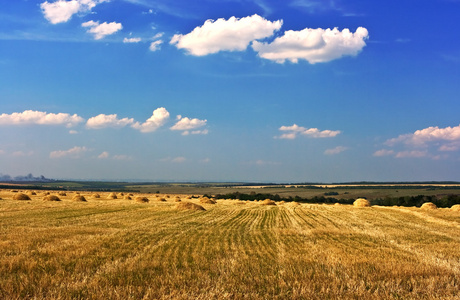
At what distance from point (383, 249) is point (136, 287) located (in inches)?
403

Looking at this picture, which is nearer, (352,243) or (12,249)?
(12,249)

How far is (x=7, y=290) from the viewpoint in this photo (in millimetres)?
7879

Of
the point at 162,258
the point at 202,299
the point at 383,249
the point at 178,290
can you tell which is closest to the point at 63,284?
the point at 178,290

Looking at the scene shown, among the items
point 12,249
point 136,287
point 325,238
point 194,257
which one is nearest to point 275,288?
point 136,287

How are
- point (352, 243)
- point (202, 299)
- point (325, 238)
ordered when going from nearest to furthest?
point (202, 299)
point (352, 243)
point (325, 238)

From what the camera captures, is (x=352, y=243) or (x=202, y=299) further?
(x=352, y=243)

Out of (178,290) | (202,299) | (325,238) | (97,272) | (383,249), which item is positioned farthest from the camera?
(325,238)

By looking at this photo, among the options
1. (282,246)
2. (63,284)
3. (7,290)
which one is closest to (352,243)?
(282,246)

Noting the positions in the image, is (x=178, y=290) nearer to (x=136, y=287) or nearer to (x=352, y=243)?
(x=136, y=287)

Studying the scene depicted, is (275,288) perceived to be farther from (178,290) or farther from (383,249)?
(383,249)

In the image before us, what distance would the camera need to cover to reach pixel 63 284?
838cm

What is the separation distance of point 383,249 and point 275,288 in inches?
309

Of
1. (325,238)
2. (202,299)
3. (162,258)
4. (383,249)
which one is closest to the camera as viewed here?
(202,299)

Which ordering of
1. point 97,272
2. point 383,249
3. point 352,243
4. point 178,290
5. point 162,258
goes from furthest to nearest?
point 352,243
point 383,249
point 162,258
point 97,272
point 178,290
